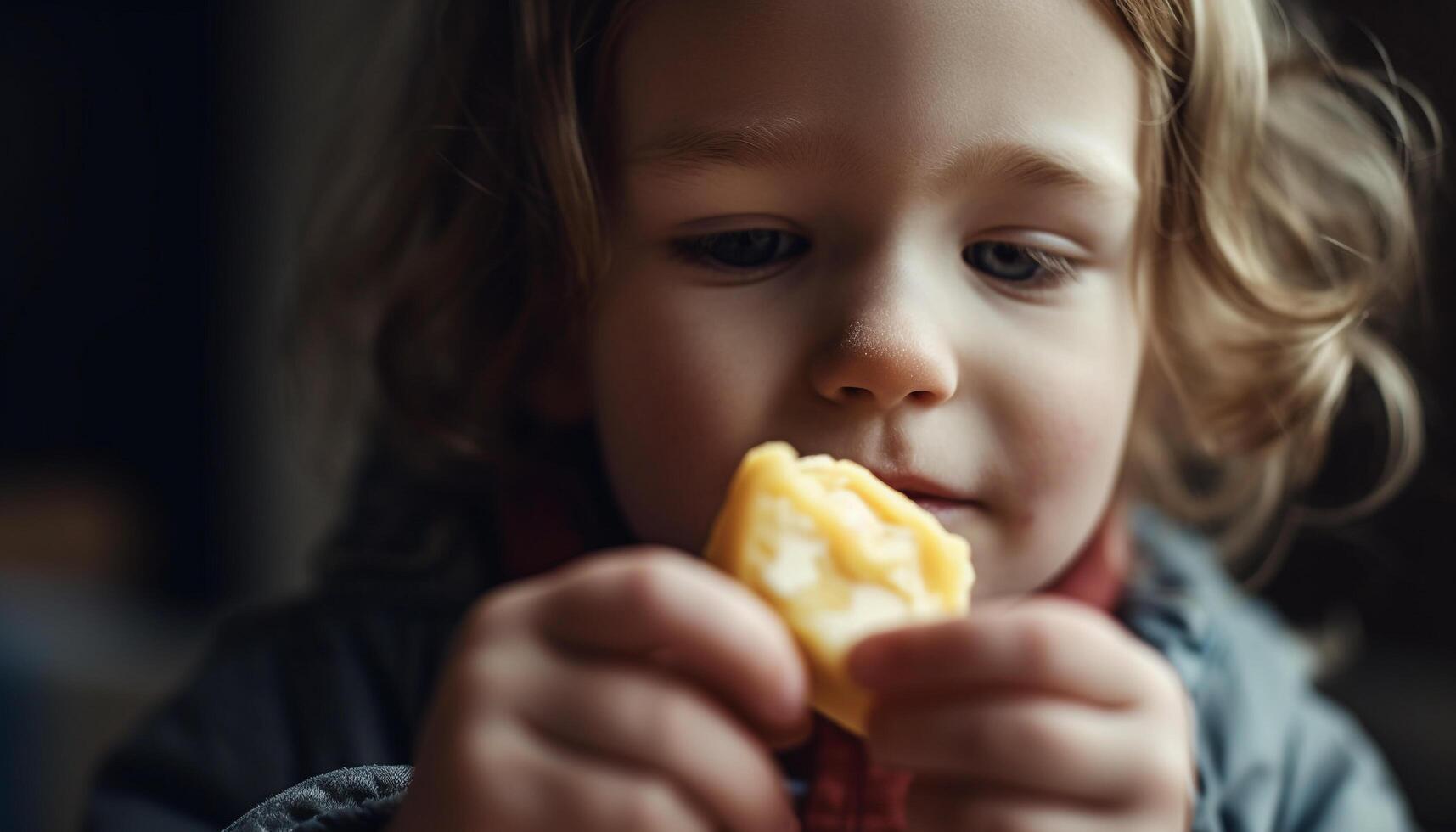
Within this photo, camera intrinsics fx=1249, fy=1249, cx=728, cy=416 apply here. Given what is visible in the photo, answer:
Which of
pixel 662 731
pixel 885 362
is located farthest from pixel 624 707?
pixel 885 362

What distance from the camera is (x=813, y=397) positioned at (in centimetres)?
53

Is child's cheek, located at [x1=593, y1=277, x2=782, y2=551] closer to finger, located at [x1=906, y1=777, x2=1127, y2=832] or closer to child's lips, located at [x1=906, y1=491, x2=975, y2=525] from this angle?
child's lips, located at [x1=906, y1=491, x2=975, y2=525]

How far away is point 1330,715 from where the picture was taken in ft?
2.96

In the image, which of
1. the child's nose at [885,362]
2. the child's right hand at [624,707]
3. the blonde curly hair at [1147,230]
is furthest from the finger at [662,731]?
the blonde curly hair at [1147,230]

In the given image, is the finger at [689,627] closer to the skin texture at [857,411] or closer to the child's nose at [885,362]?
the skin texture at [857,411]

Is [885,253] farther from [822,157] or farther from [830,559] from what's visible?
[830,559]

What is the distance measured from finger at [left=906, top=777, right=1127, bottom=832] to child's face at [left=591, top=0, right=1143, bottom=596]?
0.61 feet

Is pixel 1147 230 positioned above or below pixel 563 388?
above

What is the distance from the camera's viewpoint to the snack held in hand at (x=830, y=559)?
0.38 m

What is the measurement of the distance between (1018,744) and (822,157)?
26 centimetres

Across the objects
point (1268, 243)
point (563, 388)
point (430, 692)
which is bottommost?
point (430, 692)

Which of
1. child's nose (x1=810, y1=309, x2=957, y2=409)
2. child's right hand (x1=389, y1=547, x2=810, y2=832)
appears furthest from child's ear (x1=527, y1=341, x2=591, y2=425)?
child's right hand (x1=389, y1=547, x2=810, y2=832)

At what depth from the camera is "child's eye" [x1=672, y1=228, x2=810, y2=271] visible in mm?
554

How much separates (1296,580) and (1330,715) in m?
0.24
